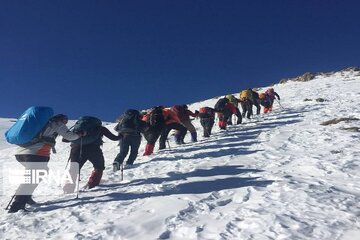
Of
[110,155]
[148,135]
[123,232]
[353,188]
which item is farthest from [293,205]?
[110,155]

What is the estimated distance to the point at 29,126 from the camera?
8.01 meters

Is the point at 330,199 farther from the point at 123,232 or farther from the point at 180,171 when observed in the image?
the point at 180,171

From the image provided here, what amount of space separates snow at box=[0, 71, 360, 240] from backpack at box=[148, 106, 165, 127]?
1.42 m

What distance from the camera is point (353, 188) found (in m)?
7.89

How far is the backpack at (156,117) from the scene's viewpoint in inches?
567

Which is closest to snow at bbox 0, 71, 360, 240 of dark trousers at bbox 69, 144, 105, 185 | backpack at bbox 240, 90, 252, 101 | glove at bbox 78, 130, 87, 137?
dark trousers at bbox 69, 144, 105, 185

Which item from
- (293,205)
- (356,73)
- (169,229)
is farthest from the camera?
(356,73)

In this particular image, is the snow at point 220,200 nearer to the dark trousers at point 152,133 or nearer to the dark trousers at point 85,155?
the dark trousers at point 85,155

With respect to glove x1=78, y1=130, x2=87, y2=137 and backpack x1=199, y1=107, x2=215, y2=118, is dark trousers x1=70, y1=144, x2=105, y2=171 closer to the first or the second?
glove x1=78, y1=130, x2=87, y2=137

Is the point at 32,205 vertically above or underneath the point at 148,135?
underneath

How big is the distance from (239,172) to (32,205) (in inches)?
196

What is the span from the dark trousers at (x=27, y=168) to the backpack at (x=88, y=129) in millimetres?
1319

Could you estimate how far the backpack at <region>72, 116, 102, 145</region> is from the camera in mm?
9609

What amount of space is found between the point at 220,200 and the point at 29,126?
413 centimetres
